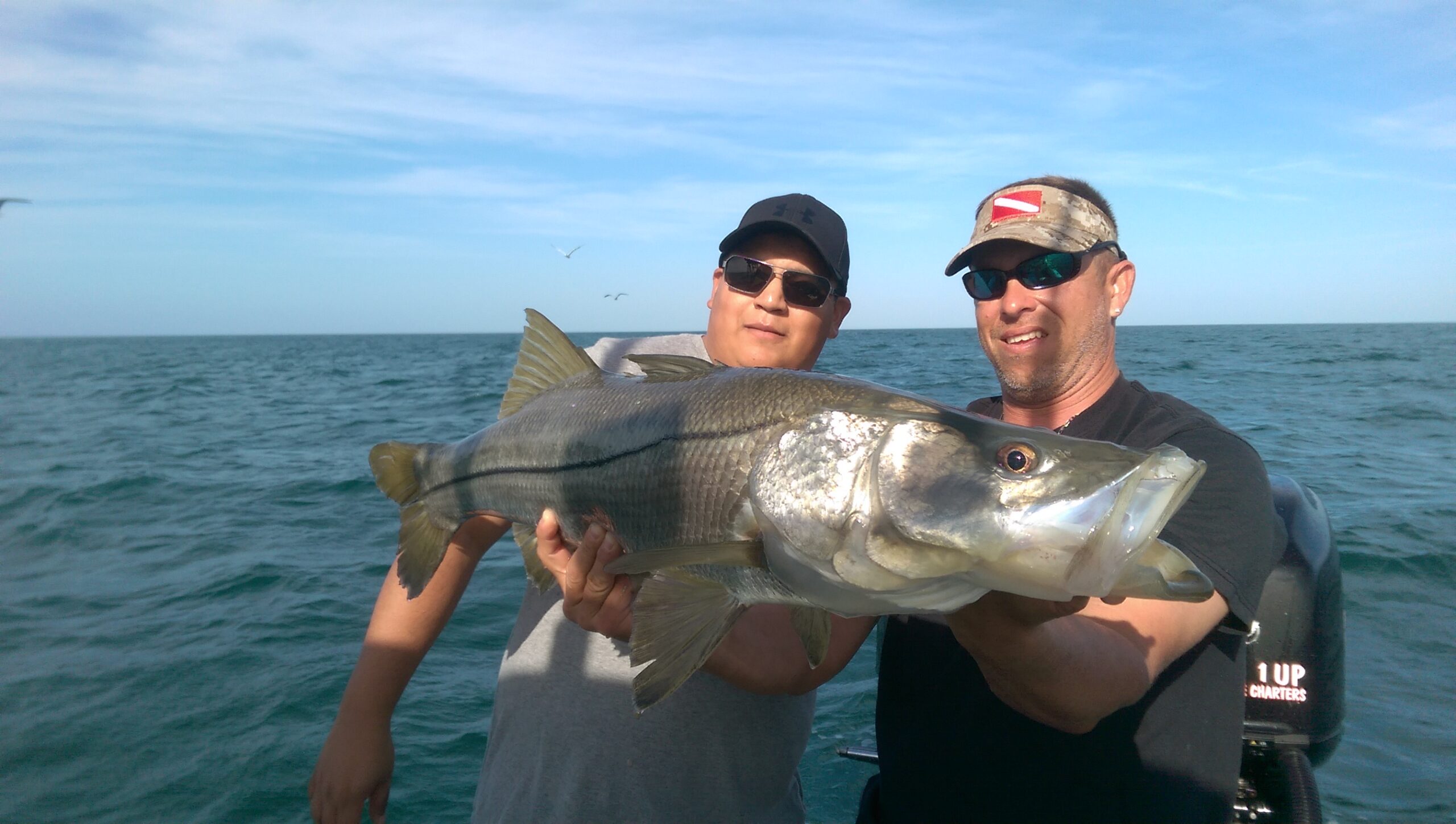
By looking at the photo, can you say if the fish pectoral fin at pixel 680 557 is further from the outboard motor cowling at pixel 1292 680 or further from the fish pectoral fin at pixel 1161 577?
the outboard motor cowling at pixel 1292 680

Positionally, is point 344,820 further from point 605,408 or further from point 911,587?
point 911,587

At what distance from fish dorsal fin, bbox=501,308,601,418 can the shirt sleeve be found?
1.84 m

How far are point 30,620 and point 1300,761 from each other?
9.87m

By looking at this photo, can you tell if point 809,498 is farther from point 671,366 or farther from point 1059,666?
point 671,366

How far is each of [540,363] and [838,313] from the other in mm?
1297

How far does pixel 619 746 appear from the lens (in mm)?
2543

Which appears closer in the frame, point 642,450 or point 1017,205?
point 642,450

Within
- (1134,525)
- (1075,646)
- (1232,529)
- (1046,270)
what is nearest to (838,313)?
(1046,270)

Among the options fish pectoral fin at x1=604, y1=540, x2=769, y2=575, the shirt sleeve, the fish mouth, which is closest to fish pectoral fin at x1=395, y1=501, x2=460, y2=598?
fish pectoral fin at x1=604, y1=540, x2=769, y2=575

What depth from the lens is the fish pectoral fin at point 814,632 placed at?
80.7 inches

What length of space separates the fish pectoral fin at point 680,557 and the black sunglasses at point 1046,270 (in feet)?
6.69

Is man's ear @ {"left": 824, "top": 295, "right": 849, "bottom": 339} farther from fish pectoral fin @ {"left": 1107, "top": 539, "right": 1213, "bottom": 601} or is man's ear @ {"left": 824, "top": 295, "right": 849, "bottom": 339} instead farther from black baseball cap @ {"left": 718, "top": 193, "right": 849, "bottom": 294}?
fish pectoral fin @ {"left": 1107, "top": 539, "right": 1213, "bottom": 601}

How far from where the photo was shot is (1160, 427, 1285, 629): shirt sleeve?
2154 mm

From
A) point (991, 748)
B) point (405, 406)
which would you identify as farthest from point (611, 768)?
point (405, 406)
